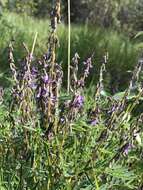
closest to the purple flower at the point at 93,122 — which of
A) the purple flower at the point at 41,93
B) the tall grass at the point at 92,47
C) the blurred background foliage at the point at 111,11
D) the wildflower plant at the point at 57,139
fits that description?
the wildflower plant at the point at 57,139

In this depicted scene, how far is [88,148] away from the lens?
2.50 metres

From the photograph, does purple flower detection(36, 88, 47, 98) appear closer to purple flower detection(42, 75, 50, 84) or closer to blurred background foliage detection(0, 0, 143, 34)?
purple flower detection(42, 75, 50, 84)

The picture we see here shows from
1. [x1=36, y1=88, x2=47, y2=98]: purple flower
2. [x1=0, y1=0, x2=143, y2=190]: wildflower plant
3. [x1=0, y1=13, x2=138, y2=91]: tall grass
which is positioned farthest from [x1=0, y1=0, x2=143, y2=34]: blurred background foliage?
[x1=36, y1=88, x2=47, y2=98]: purple flower

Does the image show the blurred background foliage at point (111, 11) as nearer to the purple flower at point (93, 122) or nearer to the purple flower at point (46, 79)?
the purple flower at point (93, 122)

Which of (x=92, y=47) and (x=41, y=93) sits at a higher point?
(x=41, y=93)

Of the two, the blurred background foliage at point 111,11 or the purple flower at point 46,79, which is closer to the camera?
the purple flower at point 46,79

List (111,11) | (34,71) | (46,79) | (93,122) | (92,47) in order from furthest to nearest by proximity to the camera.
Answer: (111,11) < (92,47) < (34,71) < (93,122) < (46,79)

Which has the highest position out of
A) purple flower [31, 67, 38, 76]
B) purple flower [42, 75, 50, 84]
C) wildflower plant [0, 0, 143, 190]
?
purple flower [42, 75, 50, 84]

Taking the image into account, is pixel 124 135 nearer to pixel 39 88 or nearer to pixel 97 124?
pixel 97 124

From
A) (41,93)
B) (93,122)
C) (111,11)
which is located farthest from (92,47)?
(111,11)

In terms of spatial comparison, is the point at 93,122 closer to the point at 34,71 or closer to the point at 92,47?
the point at 34,71

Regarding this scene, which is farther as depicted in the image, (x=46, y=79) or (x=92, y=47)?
(x=92, y=47)

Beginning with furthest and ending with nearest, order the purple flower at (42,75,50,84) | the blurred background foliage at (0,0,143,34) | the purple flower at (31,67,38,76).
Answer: the blurred background foliage at (0,0,143,34)
the purple flower at (31,67,38,76)
the purple flower at (42,75,50,84)

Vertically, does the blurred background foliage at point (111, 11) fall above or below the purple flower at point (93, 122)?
below
